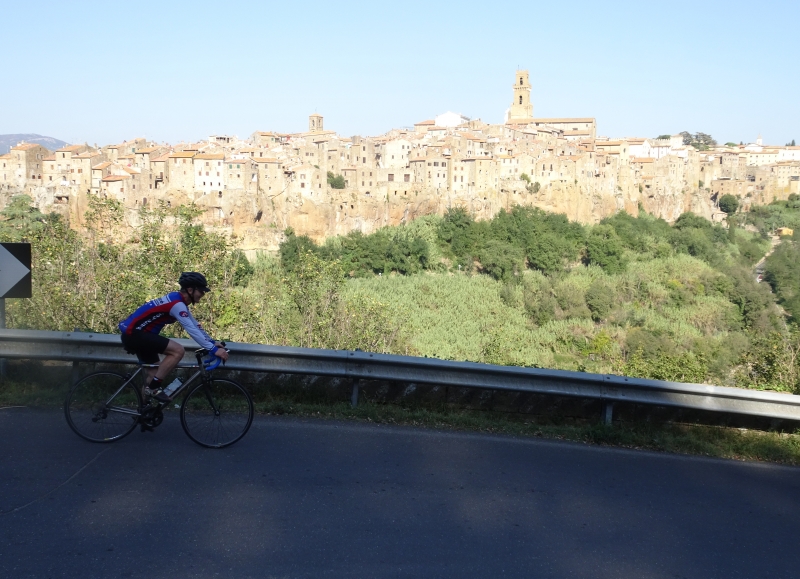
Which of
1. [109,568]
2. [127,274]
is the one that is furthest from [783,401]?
[127,274]

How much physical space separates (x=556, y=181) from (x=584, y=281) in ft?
59.8

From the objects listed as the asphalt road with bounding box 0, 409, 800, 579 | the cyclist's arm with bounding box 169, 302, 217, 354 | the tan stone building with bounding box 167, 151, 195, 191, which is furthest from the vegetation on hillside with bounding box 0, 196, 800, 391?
the tan stone building with bounding box 167, 151, 195, 191

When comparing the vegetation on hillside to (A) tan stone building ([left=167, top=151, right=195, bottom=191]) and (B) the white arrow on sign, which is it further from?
(A) tan stone building ([left=167, top=151, right=195, bottom=191])

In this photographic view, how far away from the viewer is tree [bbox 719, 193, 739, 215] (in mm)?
83438

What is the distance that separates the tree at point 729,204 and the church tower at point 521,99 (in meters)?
33.7

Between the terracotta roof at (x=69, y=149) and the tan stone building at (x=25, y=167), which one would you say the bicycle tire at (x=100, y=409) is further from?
the terracotta roof at (x=69, y=149)

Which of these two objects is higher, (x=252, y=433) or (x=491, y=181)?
(x=491, y=181)

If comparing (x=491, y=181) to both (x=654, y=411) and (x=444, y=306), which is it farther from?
(x=654, y=411)

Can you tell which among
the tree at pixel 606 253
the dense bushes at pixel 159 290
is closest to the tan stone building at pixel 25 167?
the tree at pixel 606 253

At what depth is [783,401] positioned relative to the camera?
5941mm

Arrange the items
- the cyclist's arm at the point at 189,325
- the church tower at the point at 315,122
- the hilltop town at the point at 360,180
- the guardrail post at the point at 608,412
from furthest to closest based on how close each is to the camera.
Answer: the church tower at the point at 315,122, the hilltop town at the point at 360,180, the guardrail post at the point at 608,412, the cyclist's arm at the point at 189,325

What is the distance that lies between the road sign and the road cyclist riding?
5.16 feet

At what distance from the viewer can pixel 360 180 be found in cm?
6719

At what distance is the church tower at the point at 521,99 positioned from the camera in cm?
11081
